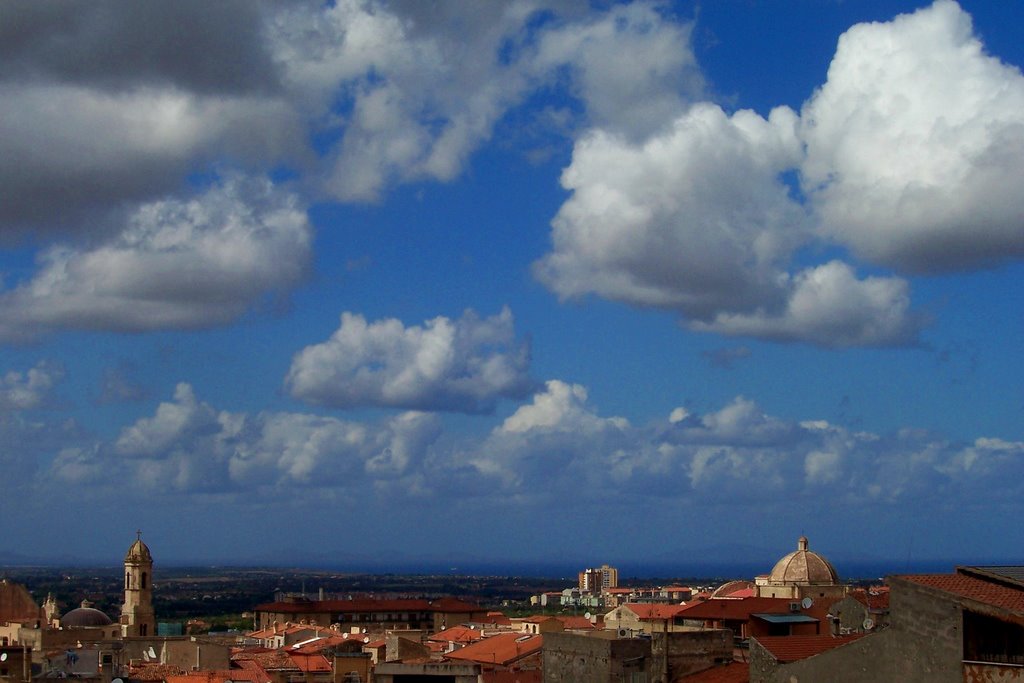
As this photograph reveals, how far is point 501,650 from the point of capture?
2815 inches

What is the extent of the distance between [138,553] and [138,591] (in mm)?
2673

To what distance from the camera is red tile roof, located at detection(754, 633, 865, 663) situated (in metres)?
31.4

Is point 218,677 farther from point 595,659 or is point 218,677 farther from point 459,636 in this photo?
point 459,636

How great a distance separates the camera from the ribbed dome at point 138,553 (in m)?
112

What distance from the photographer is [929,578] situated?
89.6 ft

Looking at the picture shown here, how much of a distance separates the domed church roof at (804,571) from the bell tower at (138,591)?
43.9 metres

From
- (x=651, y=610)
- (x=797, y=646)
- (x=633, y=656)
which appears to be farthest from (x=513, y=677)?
(x=651, y=610)

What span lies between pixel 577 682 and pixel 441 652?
4102cm

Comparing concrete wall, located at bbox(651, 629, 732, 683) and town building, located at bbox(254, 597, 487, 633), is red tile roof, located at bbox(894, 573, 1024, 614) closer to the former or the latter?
concrete wall, located at bbox(651, 629, 732, 683)

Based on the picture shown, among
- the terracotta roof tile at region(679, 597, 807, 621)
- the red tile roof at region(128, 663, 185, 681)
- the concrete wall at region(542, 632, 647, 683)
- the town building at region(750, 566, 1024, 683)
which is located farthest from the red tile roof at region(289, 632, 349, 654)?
the town building at region(750, 566, 1024, 683)

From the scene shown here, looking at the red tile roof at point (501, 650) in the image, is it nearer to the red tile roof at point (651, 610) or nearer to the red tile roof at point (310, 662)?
the red tile roof at point (310, 662)

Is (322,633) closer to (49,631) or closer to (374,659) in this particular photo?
(49,631)

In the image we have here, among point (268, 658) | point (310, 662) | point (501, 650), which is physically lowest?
point (310, 662)

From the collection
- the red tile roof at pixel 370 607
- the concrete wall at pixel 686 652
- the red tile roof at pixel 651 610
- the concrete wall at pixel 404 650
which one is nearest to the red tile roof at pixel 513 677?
the concrete wall at pixel 686 652
